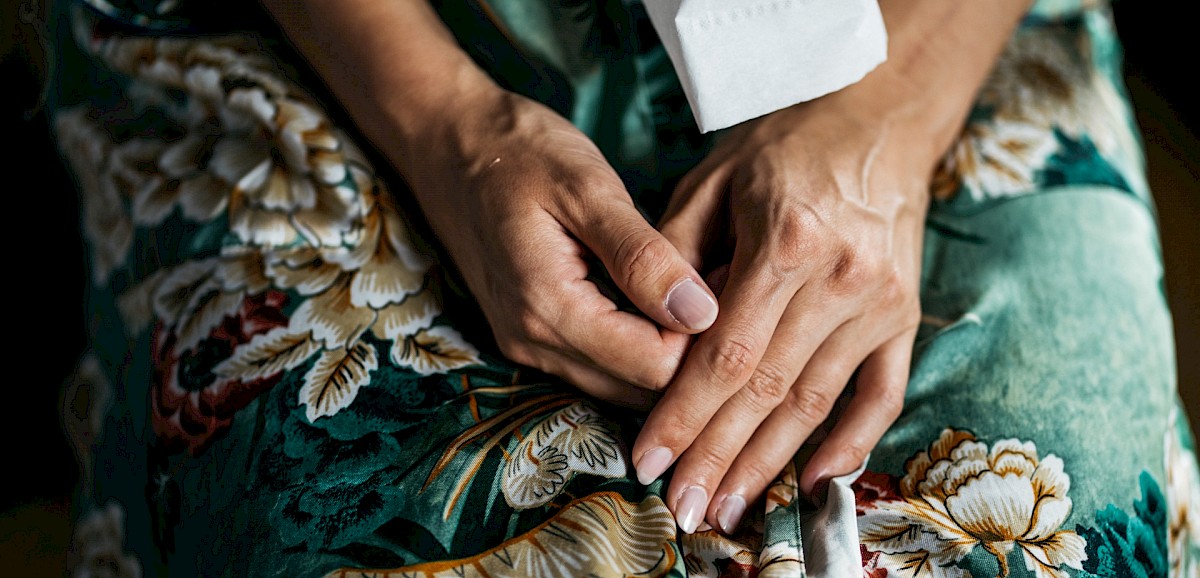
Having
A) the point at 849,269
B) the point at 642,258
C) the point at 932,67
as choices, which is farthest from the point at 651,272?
the point at 932,67

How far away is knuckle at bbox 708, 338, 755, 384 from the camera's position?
0.45 meters

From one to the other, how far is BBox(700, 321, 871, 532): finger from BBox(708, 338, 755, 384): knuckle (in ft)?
0.12

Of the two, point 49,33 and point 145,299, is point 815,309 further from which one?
point 49,33

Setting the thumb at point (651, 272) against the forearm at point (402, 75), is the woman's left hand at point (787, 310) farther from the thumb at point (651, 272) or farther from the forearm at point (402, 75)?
the forearm at point (402, 75)

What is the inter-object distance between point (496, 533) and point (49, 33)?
0.60m

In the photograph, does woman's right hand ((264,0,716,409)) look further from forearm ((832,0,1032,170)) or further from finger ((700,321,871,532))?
forearm ((832,0,1032,170))

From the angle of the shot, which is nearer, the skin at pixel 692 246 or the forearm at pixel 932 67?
the skin at pixel 692 246

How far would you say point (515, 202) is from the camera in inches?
18.5

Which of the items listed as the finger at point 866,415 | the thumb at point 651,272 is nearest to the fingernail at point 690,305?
the thumb at point 651,272

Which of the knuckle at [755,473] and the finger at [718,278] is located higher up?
the finger at [718,278]

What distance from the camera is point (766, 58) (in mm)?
427

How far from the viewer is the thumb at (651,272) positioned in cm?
44

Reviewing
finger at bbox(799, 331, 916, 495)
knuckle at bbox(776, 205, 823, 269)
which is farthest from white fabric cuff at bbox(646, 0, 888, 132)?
finger at bbox(799, 331, 916, 495)

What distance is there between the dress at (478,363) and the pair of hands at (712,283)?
2cm
